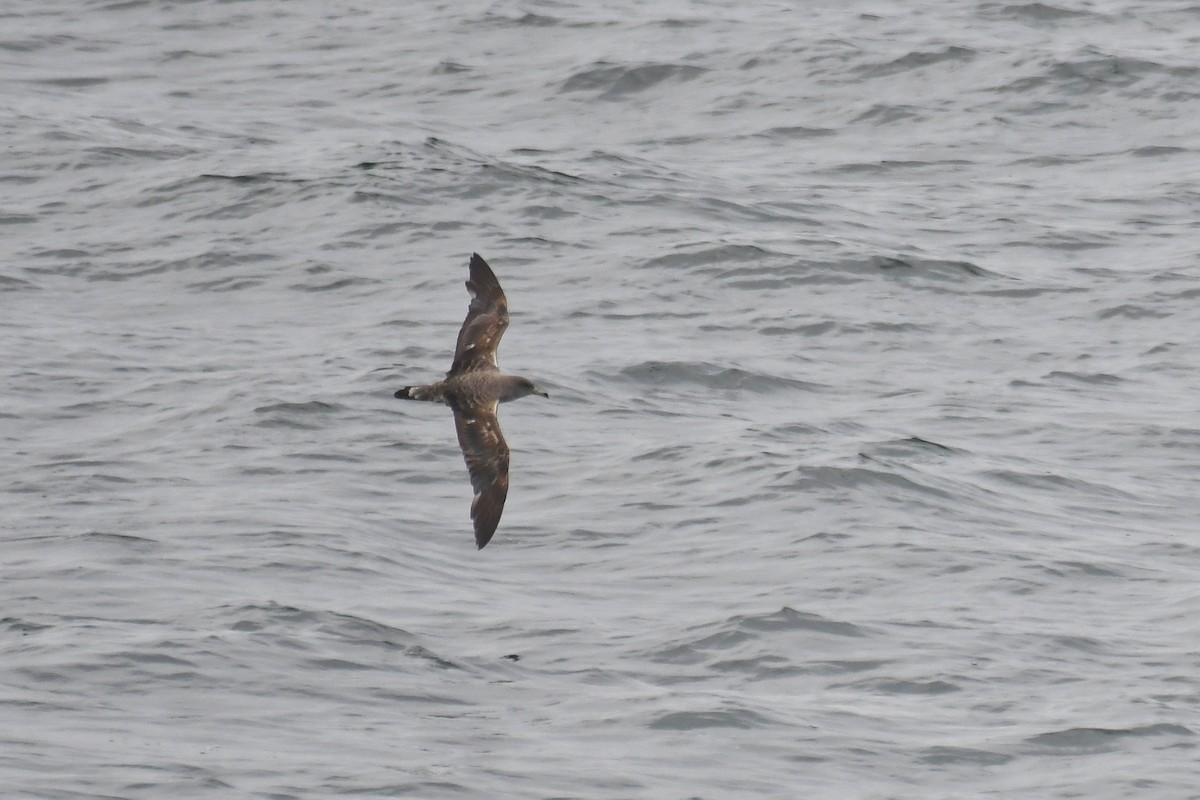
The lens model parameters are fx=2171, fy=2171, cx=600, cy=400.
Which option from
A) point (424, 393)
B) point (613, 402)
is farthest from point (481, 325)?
point (613, 402)

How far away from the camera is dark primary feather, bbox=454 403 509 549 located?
10766mm

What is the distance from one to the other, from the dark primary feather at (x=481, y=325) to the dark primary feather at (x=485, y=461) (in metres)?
0.38

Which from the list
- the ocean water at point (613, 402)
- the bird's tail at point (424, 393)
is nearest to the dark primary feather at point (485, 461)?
the bird's tail at point (424, 393)

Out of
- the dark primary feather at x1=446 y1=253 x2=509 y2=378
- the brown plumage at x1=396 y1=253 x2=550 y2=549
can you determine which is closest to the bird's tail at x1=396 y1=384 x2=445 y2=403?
the brown plumage at x1=396 y1=253 x2=550 y2=549

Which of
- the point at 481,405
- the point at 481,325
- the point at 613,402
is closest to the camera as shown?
the point at 481,405

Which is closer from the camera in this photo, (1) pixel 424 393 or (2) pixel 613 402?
(1) pixel 424 393

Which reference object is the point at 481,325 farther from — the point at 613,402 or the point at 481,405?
the point at 613,402

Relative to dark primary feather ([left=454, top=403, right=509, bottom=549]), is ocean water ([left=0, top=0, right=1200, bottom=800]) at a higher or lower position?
lower

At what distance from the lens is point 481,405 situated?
1115 cm

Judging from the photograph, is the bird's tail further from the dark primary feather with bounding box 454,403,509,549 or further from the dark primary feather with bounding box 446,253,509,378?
the dark primary feather with bounding box 446,253,509,378

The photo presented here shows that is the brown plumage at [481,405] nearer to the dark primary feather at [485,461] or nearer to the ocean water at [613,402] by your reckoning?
the dark primary feather at [485,461]

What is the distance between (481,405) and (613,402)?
144 inches

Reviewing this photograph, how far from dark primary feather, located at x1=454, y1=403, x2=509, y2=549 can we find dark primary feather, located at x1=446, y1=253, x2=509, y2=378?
380mm

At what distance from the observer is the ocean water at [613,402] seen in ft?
33.5
